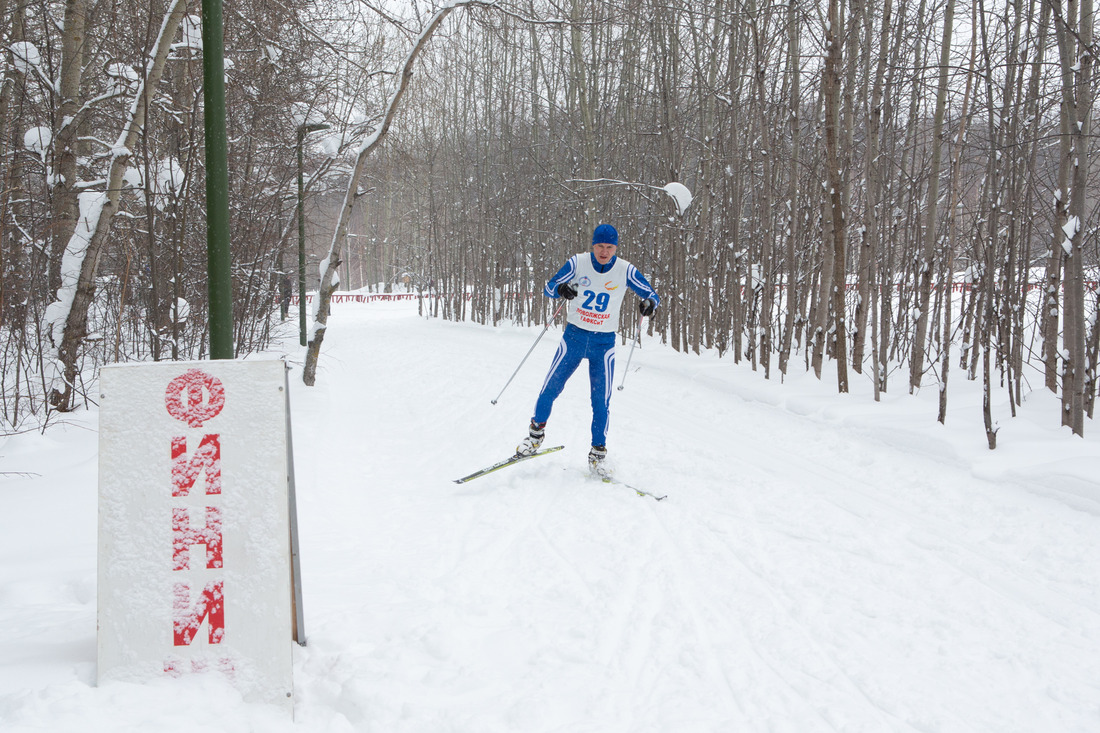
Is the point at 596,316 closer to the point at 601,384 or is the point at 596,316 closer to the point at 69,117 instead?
the point at 601,384

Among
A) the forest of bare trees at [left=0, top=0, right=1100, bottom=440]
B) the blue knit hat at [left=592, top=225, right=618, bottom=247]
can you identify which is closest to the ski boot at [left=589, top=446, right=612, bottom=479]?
the blue knit hat at [left=592, top=225, right=618, bottom=247]

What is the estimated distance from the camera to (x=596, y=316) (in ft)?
19.7

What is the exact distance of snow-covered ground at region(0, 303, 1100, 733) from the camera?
101 inches

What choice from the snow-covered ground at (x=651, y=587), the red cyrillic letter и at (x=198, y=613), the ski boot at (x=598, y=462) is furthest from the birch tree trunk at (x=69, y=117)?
the red cyrillic letter и at (x=198, y=613)

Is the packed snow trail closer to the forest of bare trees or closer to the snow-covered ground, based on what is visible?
the snow-covered ground

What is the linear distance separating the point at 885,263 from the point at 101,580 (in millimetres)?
10508

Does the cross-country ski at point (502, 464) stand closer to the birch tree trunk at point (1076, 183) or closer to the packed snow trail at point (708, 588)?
the packed snow trail at point (708, 588)

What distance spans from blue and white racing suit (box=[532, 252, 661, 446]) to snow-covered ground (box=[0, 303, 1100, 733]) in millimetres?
698

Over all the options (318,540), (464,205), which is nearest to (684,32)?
(464,205)

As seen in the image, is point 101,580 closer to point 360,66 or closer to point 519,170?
point 360,66

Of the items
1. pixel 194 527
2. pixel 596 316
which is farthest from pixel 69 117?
pixel 194 527

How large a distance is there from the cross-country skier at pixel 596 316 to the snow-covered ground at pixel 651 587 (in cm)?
63

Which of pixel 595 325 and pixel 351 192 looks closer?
pixel 595 325

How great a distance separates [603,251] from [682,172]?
10.8 meters
